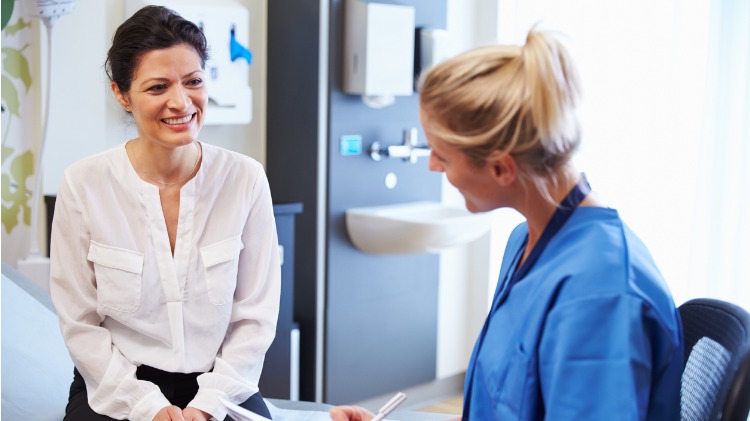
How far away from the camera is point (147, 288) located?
1.73m

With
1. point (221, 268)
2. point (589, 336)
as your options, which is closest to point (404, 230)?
point (221, 268)

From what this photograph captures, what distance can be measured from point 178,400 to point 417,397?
2048mm

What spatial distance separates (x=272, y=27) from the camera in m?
3.24

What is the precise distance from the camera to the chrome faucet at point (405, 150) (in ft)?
10.8

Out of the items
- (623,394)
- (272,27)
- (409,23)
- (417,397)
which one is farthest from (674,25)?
(623,394)

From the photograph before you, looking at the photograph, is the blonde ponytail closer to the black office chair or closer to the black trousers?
the black office chair

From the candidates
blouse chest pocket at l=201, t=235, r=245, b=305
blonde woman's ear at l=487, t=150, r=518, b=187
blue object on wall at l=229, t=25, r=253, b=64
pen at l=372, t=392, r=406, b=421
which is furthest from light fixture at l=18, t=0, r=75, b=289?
blonde woman's ear at l=487, t=150, r=518, b=187

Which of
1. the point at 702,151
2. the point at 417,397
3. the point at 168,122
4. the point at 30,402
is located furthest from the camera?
the point at 417,397

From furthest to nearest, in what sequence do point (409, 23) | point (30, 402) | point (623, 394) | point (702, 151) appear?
point (409, 23)
point (702, 151)
point (30, 402)
point (623, 394)

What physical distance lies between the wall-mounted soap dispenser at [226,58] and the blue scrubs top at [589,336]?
6.46 ft

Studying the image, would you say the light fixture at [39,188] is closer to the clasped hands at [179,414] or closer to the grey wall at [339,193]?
the grey wall at [339,193]

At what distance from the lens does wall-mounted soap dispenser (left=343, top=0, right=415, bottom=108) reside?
309 cm

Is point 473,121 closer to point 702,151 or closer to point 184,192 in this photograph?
point 184,192

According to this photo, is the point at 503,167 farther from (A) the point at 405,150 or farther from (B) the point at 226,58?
(A) the point at 405,150
